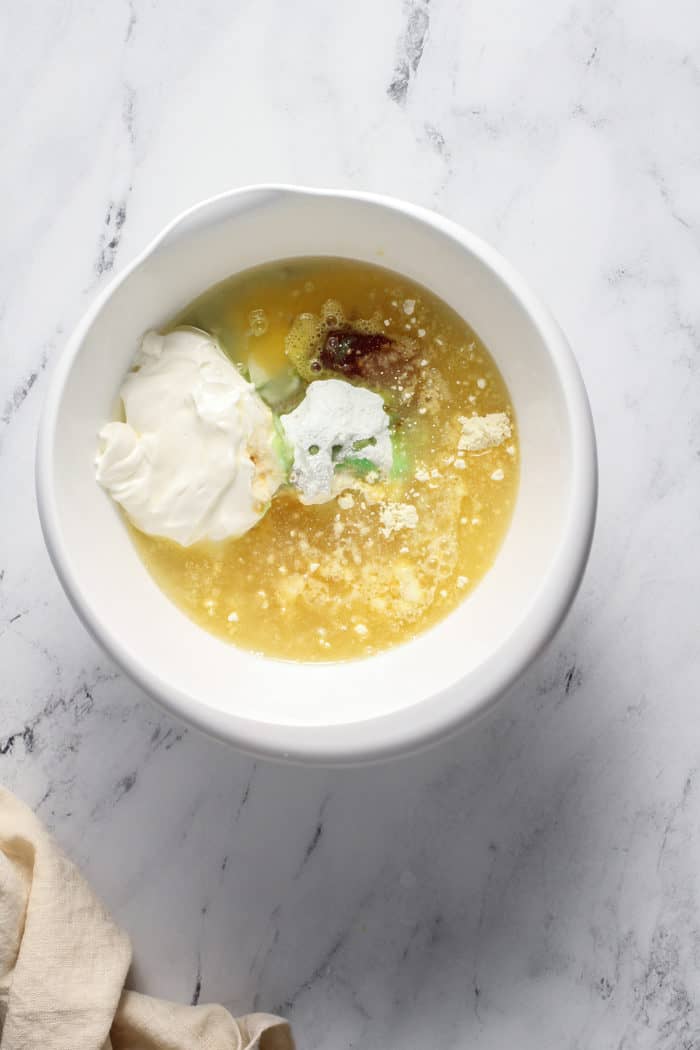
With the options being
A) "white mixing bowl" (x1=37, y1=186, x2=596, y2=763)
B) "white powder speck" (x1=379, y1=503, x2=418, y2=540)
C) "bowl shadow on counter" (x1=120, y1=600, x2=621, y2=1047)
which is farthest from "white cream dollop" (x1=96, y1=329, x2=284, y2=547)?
"bowl shadow on counter" (x1=120, y1=600, x2=621, y2=1047)

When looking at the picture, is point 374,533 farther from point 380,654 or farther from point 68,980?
point 68,980

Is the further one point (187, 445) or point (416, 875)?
point (416, 875)

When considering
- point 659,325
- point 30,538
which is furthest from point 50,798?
point 659,325

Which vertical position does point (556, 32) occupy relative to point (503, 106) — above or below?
above

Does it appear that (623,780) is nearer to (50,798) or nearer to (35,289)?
(50,798)

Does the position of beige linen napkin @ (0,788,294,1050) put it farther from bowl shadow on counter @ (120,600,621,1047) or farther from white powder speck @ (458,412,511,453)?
white powder speck @ (458,412,511,453)

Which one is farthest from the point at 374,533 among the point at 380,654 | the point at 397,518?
the point at 380,654
